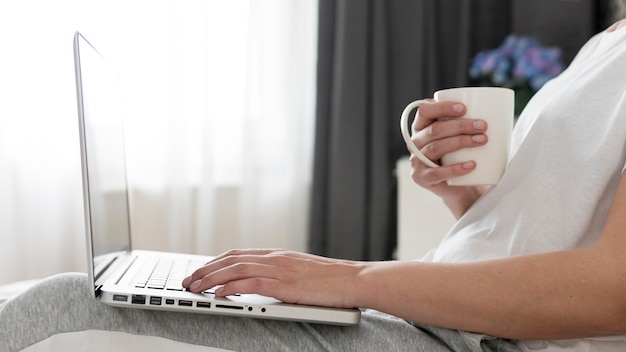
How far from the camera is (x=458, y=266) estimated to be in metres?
0.76

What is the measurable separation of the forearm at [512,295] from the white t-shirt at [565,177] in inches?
3.1

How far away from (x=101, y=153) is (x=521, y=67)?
1.78 m

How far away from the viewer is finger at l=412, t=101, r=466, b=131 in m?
0.91

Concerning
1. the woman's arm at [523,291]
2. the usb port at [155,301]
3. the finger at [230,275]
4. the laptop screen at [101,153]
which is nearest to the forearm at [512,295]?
the woman's arm at [523,291]

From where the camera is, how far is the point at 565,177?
2.78 feet

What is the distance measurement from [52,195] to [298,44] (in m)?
1.08

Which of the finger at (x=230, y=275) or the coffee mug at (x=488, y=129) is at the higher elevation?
the coffee mug at (x=488, y=129)

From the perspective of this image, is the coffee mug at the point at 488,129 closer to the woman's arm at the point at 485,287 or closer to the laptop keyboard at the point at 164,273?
the woman's arm at the point at 485,287

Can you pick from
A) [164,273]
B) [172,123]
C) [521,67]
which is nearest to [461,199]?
[164,273]

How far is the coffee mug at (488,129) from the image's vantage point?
90 centimetres

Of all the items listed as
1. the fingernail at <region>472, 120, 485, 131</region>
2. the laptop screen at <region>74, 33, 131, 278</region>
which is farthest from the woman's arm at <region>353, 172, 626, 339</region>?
the laptop screen at <region>74, 33, 131, 278</region>

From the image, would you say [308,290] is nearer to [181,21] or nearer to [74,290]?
[74,290]

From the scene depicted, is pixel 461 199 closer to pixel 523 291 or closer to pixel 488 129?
pixel 488 129

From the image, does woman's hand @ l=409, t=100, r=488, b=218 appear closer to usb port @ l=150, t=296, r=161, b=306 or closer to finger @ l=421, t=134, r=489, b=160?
finger @ l=421, t=134, r=489, b=160
